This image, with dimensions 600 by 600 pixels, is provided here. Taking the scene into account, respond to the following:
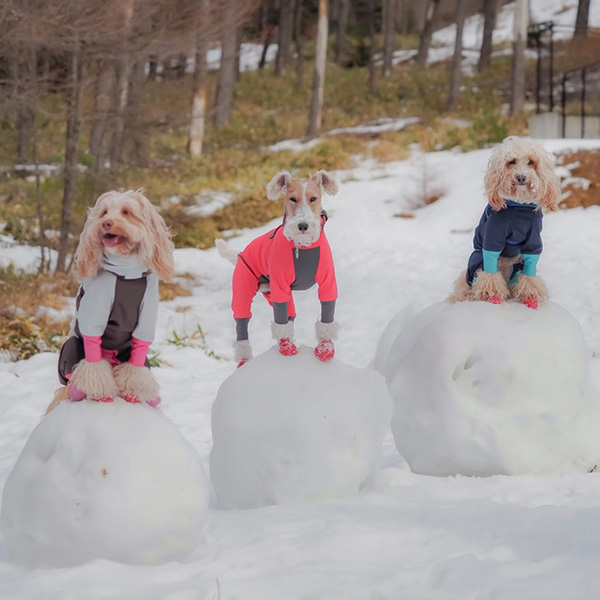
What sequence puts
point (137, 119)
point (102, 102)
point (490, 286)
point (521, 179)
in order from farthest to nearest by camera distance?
point (102, 102) < point (137, 119) < point (490, 286) < point (521, 179)

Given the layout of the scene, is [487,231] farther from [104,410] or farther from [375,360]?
[104,410]

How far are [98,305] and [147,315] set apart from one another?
0.24m

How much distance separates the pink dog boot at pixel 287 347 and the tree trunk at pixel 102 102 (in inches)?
286

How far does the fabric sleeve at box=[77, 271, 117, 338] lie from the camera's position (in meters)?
4.03

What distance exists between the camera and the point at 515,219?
4.96 meters

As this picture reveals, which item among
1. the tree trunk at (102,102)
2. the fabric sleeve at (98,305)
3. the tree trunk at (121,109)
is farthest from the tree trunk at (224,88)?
the fabric sleeve at (98,305)

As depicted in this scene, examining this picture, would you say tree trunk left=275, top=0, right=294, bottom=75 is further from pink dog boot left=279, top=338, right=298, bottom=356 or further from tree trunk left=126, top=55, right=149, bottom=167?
pink dog boot left=279, top=338, right=298, bottom=356

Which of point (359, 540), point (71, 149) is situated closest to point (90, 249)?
point (359, 540)

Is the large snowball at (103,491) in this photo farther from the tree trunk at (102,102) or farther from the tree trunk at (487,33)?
the tree trunk at (487,33)

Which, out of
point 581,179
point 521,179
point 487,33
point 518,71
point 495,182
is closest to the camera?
point 521,179

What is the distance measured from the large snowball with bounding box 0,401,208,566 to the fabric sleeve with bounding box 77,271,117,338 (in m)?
0.36

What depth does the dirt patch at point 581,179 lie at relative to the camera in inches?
513

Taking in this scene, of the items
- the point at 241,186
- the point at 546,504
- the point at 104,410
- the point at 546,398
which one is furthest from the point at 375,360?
the point at 241,186

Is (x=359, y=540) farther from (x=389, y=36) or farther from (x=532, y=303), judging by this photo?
(x=389, y=36)
